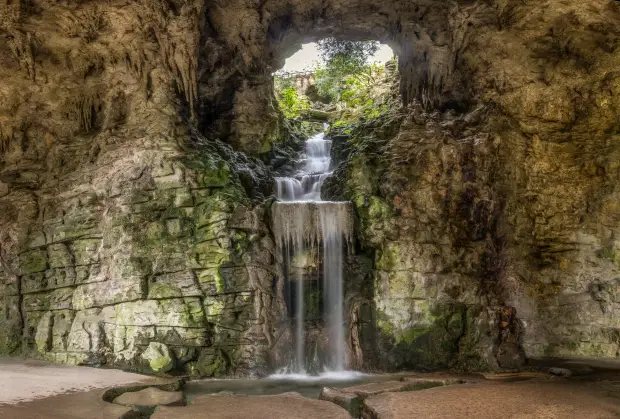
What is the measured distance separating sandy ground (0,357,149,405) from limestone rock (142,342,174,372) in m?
0.57

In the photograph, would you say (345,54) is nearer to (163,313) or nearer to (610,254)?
(610,254)

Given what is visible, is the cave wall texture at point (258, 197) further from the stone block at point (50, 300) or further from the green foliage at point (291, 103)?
the green foliage at point (291, 103)

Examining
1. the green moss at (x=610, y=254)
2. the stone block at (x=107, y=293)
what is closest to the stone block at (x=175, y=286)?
the stone block at (x=107, y=293)

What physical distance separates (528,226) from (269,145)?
7040mm

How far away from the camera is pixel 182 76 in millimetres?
11312

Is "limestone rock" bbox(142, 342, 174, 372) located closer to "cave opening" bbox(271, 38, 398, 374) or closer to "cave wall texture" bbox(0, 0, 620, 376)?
"cave wall texture" bbox(0, 0, 620, 376)

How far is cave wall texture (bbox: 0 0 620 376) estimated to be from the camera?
9250mm

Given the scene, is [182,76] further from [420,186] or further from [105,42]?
[420,186]

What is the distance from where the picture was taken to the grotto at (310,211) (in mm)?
9203

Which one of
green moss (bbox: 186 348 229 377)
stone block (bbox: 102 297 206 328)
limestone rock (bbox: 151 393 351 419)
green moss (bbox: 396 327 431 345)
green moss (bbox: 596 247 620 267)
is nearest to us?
limestone rock (bbox: 151 393 351 419)

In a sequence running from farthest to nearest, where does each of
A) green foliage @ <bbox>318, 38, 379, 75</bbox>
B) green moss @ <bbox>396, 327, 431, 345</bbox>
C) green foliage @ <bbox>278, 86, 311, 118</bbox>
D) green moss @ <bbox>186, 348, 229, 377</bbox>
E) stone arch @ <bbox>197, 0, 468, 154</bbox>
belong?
green foliage @ <bbox>278, 86, 311, 118</bbox> → green foliage @ <bbox>318, 38, 379, 75</bbox> → stone arch @ <bbox>197, 0, 468, 154</bbox> → green moss @ <bbox>396, 327, 431, 345</bbox> → green moss @ <bbox>186, 348, 229, 377</bbox>

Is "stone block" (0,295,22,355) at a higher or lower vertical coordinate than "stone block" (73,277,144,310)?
lower

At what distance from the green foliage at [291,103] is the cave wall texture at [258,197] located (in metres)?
6.66

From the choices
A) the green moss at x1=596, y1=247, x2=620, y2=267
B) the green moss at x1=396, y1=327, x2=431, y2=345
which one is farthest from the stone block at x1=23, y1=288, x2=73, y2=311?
the green moss at x1=596, y1=247, x2=620, y2=267
